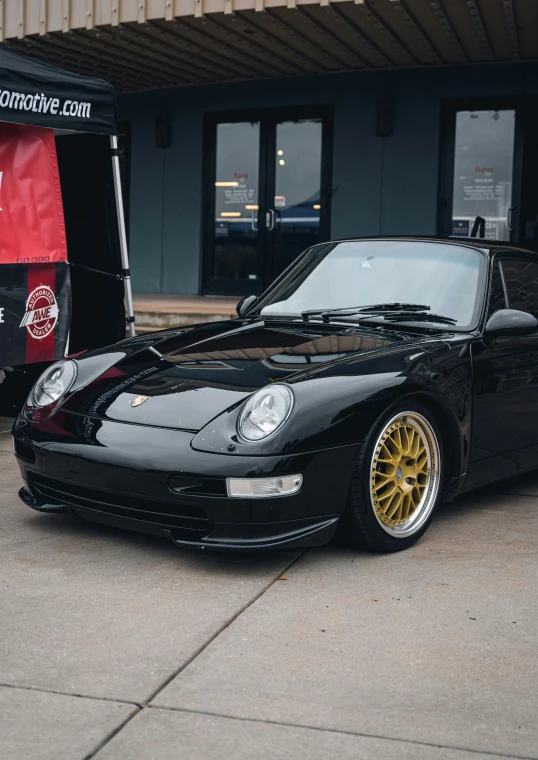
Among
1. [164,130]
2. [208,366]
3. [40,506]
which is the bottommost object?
[40,506]

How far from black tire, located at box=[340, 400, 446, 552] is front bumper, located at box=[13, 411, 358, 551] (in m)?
0.06

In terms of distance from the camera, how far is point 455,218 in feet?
37.4

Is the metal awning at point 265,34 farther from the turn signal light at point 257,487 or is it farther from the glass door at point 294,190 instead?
the turn signal light at point 257,487

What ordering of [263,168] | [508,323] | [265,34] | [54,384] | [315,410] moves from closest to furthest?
[315,410]
[54,384]
[508,323]
[265,34]
[263,168]

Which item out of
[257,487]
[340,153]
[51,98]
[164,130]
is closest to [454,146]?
[340,153]

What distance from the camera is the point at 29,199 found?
633 cm

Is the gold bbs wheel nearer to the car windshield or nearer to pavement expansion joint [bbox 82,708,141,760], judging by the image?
the car windshield

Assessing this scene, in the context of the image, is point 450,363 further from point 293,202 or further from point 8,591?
point 293,202

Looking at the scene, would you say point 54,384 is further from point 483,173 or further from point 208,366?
point 483,173

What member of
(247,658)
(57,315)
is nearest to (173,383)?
(247,658)

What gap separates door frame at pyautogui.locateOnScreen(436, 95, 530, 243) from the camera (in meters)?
10.9

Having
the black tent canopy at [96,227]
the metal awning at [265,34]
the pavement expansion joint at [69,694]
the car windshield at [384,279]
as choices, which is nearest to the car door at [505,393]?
the car windshield at [384,279]

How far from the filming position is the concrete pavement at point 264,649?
7.96ft

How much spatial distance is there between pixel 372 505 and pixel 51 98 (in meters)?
3.74
